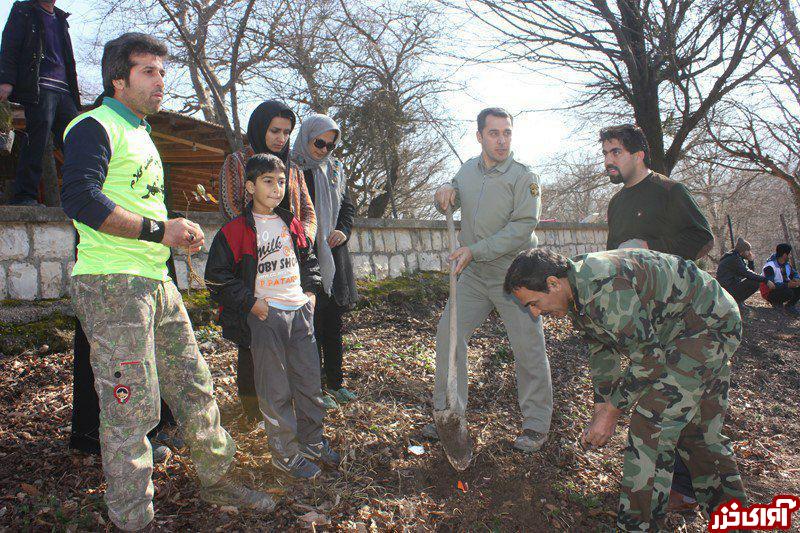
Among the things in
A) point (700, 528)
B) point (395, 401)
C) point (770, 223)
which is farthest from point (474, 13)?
point (770, 223)

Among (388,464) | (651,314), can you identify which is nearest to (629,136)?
(651,314)

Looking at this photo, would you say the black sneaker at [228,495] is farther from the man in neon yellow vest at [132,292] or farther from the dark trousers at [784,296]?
the dark trousers at [784,296]

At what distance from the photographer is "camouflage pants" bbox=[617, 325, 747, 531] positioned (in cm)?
276

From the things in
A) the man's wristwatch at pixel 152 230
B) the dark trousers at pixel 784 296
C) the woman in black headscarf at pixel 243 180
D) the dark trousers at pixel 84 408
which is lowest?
the dark trousers at pixel 784 296

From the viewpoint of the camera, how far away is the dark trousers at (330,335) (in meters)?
3.85

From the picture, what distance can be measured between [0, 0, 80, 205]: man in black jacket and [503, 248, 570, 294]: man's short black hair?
12.6ft

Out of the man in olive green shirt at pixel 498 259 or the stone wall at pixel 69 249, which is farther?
the stone wall at pixel 69 249

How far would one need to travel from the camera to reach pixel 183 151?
37.0 ft

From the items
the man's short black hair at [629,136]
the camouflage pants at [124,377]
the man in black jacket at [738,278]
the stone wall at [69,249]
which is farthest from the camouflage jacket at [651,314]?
the man in black jacket at [738,278]

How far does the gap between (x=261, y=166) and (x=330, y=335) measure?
1.39m

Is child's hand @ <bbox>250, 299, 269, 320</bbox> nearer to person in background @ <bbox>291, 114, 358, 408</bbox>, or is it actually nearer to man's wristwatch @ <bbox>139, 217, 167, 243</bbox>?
man's wristwatch @ <bbox>139, 217, 167, 243</bbox>

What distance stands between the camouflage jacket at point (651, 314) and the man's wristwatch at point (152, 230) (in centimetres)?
189

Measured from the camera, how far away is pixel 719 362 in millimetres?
2820

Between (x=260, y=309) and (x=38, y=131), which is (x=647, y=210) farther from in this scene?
(x=38, y=131)
